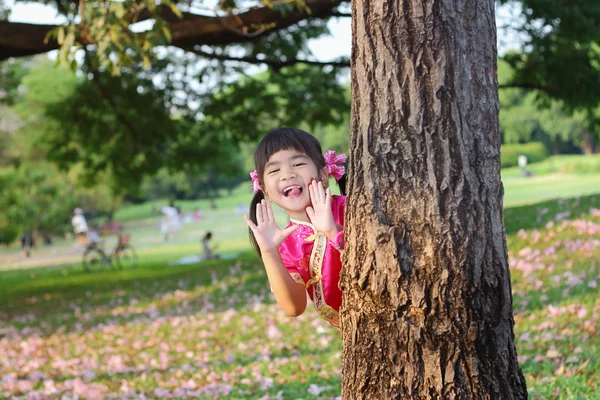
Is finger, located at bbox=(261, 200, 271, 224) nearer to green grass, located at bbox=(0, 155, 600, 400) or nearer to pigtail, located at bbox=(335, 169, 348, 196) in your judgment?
pigtail, located at bbox=(335, 169, 348, 196)

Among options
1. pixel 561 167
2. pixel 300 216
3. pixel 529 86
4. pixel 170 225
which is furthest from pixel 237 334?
pixel 170 225

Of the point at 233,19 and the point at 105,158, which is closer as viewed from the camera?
the point at 233,19

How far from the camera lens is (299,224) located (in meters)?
3.06

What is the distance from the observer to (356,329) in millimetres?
2678

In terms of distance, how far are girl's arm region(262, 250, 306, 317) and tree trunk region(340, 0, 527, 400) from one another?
0.38 metres

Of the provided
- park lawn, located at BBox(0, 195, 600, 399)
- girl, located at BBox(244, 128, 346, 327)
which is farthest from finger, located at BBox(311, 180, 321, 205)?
park lawn, located at BBox(0, 195, 600, 399)

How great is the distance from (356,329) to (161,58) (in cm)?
1331

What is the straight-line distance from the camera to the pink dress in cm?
300

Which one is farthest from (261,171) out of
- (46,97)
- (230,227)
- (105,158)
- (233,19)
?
(46,97)

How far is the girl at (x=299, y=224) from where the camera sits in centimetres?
289

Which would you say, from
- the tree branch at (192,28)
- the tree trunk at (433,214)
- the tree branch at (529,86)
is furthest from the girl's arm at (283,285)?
the tree branch at (529,86)

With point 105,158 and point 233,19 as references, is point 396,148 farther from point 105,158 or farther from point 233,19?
point 105,158

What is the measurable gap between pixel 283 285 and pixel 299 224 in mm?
294

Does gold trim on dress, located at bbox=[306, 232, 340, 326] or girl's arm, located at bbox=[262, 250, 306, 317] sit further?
gold trim on dress, located at bbox=[306, 232, 340, 326]
